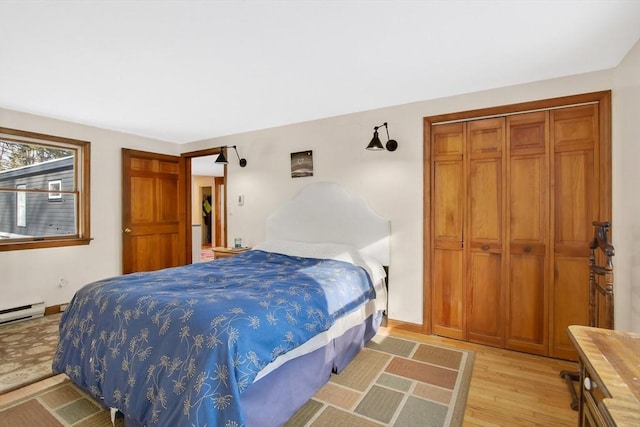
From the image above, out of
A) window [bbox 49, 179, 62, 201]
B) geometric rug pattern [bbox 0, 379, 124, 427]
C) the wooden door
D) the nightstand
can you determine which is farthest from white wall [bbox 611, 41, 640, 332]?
window [bbox 49, 179, 62, 201]

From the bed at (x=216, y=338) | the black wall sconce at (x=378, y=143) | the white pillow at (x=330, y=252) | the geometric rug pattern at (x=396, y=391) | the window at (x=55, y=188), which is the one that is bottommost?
the geometric rug pattern at (x=396, y=391)

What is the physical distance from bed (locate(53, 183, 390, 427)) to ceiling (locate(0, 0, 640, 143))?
1650 millimetres

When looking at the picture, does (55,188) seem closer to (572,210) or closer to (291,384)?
(291,384)

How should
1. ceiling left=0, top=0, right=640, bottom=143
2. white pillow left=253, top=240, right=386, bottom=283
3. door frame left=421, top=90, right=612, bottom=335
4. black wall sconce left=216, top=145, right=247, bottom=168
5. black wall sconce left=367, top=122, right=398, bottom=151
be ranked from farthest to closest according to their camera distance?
black wall sconce left=216, top=145, right=247, bottom=168 < black wall sconce left=367, top=122, right=398, bottom=151 < white pillow left=253, top=240, right=386, bottom=283 < door frame left=421, top=90, right=612, bottom=335 < ceiling left=0, top=0, right=640, bottom=143

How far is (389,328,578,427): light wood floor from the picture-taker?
6.44ft

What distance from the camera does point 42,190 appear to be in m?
3.94

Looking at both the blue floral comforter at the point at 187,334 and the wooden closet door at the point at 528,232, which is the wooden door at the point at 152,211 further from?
the wooden closet door at the point at 528,232

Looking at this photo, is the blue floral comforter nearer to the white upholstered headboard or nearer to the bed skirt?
the bed skirt

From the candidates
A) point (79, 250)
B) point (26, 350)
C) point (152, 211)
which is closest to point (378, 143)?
point (152, 211)

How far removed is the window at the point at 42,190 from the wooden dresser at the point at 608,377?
5.00 meters

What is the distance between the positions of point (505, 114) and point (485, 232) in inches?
43.4

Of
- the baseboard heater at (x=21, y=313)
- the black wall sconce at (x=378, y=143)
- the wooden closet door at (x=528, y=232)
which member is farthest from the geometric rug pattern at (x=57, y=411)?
the wooden closet door at (x=528, y=232)

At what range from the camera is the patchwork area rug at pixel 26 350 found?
2406mm

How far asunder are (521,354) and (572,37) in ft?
8.24
